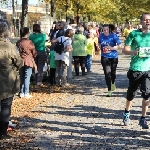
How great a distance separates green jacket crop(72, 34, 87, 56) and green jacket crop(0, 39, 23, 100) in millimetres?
8682

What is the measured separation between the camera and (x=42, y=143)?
6.58 metres

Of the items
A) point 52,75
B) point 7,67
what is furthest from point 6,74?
point 52,75

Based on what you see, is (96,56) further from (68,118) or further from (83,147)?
(83,147)

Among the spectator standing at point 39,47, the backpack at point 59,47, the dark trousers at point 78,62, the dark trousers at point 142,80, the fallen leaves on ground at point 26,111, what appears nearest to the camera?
the fallen leaves on ground at point 26,111

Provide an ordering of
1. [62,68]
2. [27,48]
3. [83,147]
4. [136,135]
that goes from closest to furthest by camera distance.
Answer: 1. [83,147]
2. [136,135]
3. [27,48]
4. [62,68]

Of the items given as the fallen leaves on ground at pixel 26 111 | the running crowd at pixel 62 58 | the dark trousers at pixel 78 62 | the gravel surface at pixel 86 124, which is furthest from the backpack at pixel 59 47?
the dark trousers at pixel 78 62

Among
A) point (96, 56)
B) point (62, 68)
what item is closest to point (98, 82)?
point (62, 68)

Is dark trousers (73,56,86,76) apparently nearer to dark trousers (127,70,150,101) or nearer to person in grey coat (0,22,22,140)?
dark trousers (127,70,150,101)

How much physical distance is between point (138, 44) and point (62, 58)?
5394 millimetres

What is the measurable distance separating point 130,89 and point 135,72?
368mm

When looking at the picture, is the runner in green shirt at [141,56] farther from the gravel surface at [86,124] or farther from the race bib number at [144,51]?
the gravel surface at [86,124]


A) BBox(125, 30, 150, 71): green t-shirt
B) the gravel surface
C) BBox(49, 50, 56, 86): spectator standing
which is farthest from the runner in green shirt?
BBox(49, 50, 56, 86): spectator standing

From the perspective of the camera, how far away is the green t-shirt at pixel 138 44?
280 inches

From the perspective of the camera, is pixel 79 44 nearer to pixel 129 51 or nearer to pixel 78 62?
pixel 78 62
